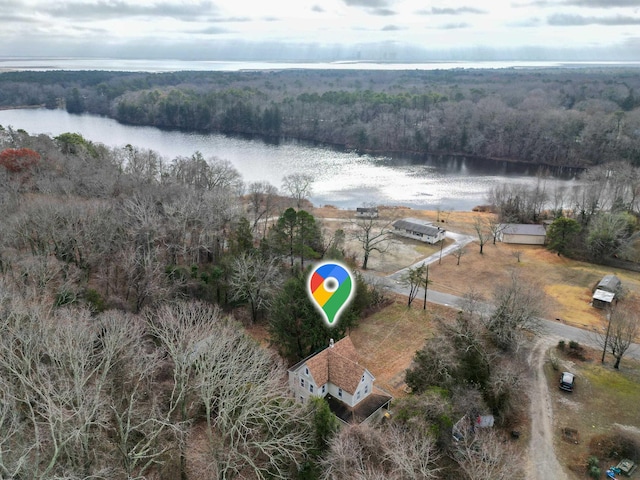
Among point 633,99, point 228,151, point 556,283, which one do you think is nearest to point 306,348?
point 556,283

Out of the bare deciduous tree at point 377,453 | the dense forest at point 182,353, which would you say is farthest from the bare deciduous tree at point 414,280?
the bare deciduous tree at point 377,453

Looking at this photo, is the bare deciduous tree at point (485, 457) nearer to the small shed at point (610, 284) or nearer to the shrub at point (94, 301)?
the shrub at point (94, 301)

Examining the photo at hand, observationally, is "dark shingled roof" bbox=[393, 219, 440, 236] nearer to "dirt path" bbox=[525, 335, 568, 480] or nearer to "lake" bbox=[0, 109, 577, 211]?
"lake" bbox=[0, 109, 577, 211]

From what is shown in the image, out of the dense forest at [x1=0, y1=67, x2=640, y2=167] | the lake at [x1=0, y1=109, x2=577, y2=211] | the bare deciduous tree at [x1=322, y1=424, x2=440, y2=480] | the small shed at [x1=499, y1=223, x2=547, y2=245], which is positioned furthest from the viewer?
the dense forest at [x1=0, y1=67, x2=640, y2=167]

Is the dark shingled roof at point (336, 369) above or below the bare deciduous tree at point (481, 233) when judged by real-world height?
above

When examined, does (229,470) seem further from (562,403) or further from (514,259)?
(514,259)

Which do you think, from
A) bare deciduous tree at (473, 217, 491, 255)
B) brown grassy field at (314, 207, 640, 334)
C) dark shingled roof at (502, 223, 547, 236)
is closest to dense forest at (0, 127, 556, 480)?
brown grassy field at (314, 207, 640, 334)
